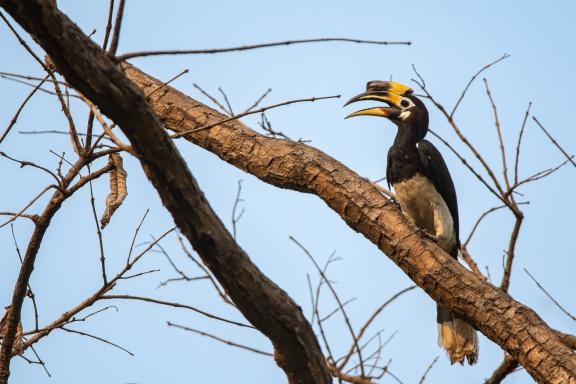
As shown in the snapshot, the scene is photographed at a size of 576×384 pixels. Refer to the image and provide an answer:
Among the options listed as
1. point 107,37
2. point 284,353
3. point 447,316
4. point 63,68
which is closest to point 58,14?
point 63,68

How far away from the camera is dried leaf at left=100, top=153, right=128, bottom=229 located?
2967mm

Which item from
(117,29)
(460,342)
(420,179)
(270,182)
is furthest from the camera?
(420,179)

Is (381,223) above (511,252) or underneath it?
above

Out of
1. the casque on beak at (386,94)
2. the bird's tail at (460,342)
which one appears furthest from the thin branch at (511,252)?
the casque on beak at (386,94)

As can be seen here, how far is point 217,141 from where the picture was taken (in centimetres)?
465

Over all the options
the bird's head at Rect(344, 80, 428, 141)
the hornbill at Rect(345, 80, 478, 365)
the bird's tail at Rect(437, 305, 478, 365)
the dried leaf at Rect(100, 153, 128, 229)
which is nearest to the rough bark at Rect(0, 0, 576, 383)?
the dried leaf at Rect(100, 153, 128, 229)

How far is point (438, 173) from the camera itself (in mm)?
5930

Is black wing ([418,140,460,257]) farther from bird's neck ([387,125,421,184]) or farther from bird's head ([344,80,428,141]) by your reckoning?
bird's head ([344,80,428,141])

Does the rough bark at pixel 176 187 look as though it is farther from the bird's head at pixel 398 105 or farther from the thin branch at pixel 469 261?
the bird's head at pixel 398 105

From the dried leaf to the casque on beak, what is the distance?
3.35 meters

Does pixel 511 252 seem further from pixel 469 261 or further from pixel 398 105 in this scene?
pixel 398 105

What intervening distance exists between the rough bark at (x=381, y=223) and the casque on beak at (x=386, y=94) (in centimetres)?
190

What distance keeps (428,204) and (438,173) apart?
0.89ft

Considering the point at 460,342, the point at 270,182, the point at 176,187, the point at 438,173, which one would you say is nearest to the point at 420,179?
the point at 438,173
